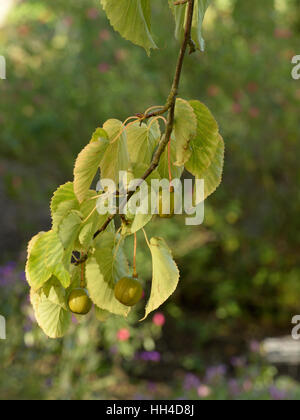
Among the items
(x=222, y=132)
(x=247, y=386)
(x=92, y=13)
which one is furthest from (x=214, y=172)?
(x=92, y=13)

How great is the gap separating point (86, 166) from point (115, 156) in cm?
3

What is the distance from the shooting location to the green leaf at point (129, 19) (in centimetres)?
50

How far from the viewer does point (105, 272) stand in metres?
0.48

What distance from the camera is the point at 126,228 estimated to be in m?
0.48

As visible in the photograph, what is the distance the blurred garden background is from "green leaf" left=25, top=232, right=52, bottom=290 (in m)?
2.67

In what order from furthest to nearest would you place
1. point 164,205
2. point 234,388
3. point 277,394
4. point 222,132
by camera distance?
point 222,132, point 234,388, point 277,394, point 164,205

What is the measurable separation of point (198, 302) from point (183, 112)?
3.34 metres

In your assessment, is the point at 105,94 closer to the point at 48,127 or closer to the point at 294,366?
the point at 48,127

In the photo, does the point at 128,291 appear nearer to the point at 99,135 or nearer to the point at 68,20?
the point at 99,135

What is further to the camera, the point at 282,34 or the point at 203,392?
the point at 282,34

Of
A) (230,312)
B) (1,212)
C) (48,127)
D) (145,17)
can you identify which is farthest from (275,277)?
(145,17)

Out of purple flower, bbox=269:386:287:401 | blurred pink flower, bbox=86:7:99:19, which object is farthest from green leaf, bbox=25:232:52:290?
blurred pink flower, bbox=86:7:99:19

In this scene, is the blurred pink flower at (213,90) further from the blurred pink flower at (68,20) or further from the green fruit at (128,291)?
the green fruit at (128,291)

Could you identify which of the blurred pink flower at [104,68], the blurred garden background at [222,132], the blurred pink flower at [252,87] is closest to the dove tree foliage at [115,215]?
the blurred garden background at [222,132]
